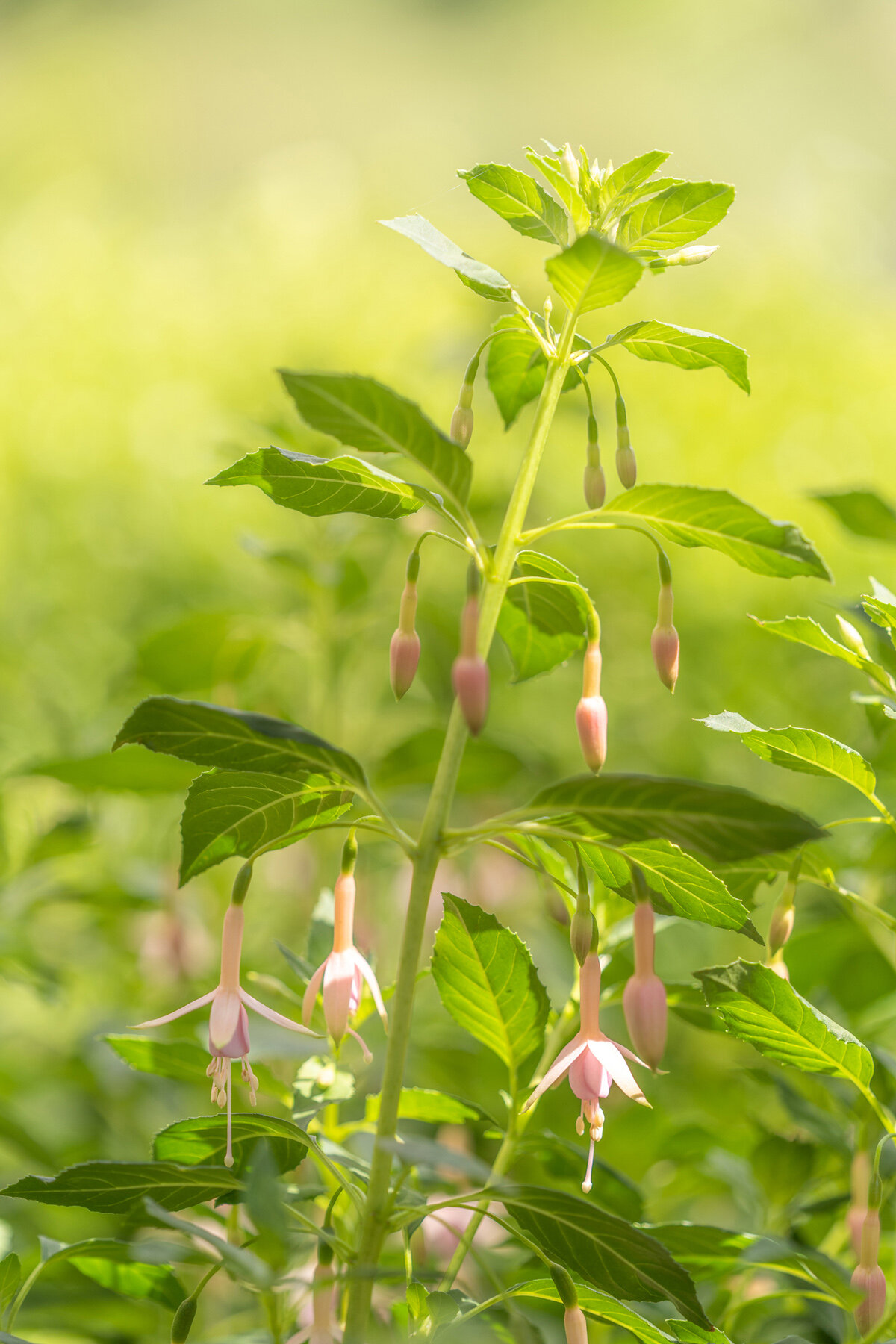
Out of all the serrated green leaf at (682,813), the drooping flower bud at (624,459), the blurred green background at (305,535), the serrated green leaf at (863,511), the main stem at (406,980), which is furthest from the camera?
the blurred green background at (305,535)

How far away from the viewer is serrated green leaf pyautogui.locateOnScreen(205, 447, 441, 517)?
0.55 m

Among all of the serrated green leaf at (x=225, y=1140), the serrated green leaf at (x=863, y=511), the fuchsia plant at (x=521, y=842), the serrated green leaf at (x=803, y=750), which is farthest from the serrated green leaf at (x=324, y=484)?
the serrated green leaf at (x=863, y=511)

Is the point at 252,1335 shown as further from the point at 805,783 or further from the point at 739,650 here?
the point at 739,650

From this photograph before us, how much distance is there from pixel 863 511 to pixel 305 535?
75cm

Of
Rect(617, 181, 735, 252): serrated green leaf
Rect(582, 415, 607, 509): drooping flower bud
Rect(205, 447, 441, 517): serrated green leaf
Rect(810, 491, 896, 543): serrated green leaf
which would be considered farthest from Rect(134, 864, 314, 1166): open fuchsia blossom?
Rect(810, 491, 896, 543): serrated green leaf

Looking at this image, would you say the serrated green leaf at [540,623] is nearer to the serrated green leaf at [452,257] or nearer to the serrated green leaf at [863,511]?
the serrated green leaf at [452,257]

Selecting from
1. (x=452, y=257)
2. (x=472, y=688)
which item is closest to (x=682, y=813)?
(x=472, y=688)

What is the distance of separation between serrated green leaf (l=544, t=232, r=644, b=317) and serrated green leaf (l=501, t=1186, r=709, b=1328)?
449 mm

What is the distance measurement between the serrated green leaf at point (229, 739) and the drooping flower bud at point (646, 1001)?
0.17m

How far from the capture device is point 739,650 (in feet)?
7.73

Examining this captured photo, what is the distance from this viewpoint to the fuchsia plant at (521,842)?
0.49 metres

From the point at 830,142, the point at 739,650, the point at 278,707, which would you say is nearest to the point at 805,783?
the point at 739,650

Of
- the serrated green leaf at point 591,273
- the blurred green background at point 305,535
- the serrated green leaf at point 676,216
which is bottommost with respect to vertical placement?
the blurred green background at point 305,535

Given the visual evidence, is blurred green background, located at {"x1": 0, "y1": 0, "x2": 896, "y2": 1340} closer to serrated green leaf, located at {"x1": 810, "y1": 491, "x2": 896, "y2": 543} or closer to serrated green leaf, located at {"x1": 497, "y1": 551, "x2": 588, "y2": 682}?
serrated green leaf, located at {"x1": 810, "y1": 491, "x2": 896, "y2": 543}
